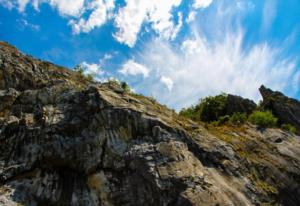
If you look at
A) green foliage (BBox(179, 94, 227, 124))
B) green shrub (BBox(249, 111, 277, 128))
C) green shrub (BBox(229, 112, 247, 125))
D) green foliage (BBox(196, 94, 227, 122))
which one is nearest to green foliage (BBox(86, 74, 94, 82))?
green foliage (BBox(179, 94, 227, 124))

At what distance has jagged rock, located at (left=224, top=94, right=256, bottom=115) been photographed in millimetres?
43938

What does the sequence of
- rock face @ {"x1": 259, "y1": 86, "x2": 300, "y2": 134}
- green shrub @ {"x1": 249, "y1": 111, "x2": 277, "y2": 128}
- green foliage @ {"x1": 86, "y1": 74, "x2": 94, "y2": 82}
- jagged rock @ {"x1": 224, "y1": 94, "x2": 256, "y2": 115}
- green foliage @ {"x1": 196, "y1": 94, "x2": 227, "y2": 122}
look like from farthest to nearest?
1. green foliage @ {"x1": 196, "y1": 94, "x2": 227, "y2": 122}
2. jagged rock @ {"x1": 224, "y1": 94, "x2": 256, "y2": 115}
3. rock face @ {"x1": 259, "y1": 86, "x2": 300, "y2": 134}
4. green foliage @ {"x1": 86, "y1": 74, "x2": 94, "y2": 82}
5. green shrub @ {"x1": 249, "y1": 111, "x2": 277, "y2": 128}

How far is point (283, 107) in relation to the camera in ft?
144

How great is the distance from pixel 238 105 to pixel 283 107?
6.06 meters

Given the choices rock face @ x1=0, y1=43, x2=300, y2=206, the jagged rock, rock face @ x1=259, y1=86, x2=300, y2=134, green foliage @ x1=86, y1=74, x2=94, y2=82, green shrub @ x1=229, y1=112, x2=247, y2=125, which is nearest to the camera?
rock face @ x1=0, y1=43, x2=300, y2=206

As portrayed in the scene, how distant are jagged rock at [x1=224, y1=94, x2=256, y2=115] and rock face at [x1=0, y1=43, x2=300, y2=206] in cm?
1452

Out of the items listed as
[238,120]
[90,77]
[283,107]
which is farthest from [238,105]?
[90,77]

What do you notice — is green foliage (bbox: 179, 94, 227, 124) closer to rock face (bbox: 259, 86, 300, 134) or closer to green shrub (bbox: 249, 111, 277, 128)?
rock face (bbox: 259, 86, 300, 134)

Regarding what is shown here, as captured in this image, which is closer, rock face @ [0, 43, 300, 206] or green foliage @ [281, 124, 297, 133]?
rock face @ [0, 43, 300, 206]

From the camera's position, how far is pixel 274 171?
27.1 meters

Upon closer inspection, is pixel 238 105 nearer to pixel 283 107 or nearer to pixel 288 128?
pixel 283 107

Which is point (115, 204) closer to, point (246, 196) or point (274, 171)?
point (246, 196)

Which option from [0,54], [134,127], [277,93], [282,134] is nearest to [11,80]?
[0,54]

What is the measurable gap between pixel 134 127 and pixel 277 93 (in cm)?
3066
